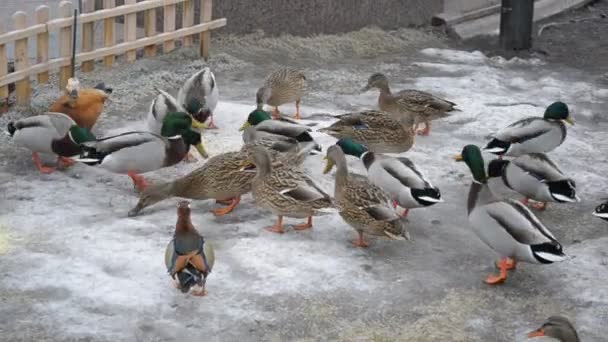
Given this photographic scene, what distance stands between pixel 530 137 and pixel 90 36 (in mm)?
4615

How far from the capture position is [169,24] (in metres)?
11.0

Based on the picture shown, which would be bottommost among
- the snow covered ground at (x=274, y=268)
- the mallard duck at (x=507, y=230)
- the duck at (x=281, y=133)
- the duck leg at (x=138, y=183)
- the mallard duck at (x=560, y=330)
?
the snow covered ground at (x=274, y=268)

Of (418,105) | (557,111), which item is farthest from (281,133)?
(557,111)

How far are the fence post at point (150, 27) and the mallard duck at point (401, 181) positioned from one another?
4.18 meters

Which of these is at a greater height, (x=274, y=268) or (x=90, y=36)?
(x=90, y=36)

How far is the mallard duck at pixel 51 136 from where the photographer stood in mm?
7719

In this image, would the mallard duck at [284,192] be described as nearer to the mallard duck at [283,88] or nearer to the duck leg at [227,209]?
the duck leg at [227,209]

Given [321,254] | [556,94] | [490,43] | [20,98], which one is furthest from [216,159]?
[490,43]

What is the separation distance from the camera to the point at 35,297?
5.79 metres

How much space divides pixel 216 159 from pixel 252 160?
0.38 meters

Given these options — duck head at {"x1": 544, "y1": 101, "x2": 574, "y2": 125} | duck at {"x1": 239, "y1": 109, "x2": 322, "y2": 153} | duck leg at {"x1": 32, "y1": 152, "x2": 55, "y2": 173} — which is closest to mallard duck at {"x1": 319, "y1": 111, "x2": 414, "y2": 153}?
duck at {"x1": 239, "y1": 109, "x2": 322, "y2": 153}

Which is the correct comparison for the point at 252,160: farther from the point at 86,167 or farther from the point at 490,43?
the point at 490,43

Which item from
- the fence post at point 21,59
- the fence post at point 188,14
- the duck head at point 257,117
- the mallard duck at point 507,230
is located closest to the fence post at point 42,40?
the fence post at point 21,59

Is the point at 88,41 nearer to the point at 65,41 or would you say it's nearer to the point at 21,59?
the point at 65,41
